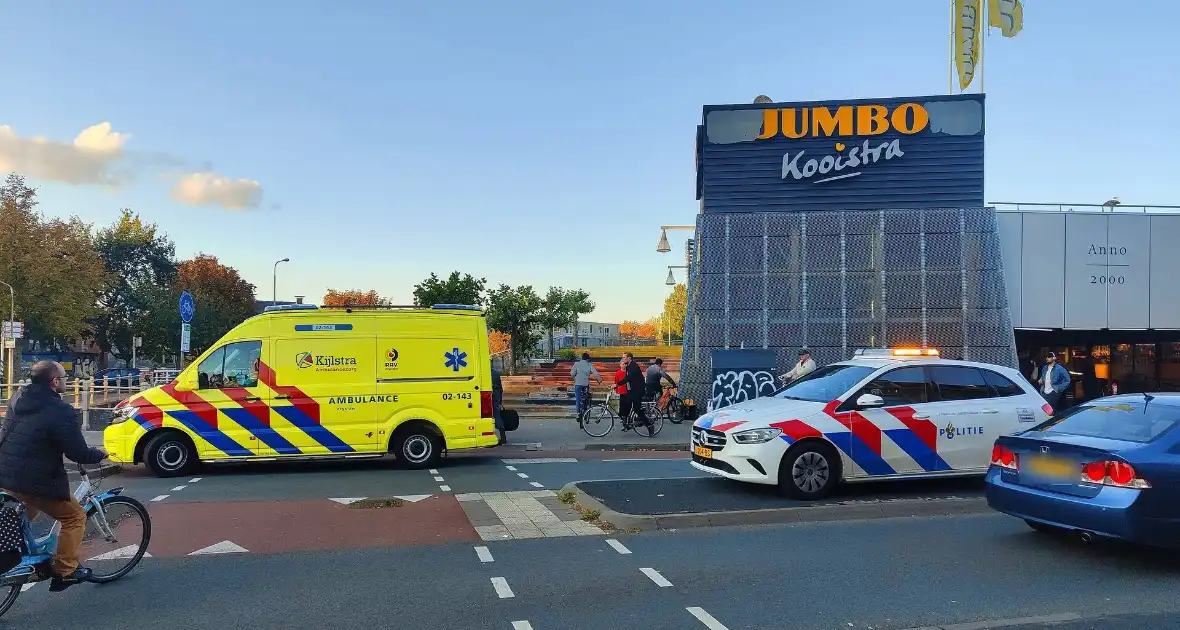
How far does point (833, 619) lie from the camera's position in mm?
5414

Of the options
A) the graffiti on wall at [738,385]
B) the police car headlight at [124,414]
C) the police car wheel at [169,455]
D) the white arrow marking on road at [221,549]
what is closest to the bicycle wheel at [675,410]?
the graffiti on wall at [738,385]

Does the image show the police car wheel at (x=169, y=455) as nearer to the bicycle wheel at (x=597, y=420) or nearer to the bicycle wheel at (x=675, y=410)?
the bicycle wheel at (x=597, y=420)

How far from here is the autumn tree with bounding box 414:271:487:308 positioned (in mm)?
39469

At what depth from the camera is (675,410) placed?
2030 centimetres

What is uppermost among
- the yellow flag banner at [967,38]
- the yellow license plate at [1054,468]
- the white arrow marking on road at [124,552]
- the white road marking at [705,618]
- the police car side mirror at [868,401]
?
the yellow flag banner at [967,38]

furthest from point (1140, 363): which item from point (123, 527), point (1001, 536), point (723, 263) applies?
point (123, 527)

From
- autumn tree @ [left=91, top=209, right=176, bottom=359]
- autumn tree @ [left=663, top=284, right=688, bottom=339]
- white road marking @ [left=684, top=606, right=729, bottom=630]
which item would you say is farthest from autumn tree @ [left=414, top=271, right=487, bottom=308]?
autumn tree @ [left=663, top=284, right=688, bottom=339]

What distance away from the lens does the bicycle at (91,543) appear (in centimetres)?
553

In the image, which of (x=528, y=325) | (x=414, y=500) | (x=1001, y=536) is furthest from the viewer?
(x=528, y=325)

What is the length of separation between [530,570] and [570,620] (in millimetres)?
1279

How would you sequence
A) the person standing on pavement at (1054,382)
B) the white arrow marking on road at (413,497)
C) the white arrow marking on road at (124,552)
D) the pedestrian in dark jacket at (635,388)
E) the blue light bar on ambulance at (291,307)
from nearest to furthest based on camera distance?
the white arrow marking on road at (124,552) → the white arrow marking on road at (413,497) → the blue light bar on ambulance at (291,307) → the person standing on pavement at (1054,382) → the pedestrian in dark jacket at (635,388)

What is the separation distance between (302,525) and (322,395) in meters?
4.22

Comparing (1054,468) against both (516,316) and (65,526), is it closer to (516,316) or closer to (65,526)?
(65,526)

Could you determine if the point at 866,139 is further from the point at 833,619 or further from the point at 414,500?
the point at 833,619
